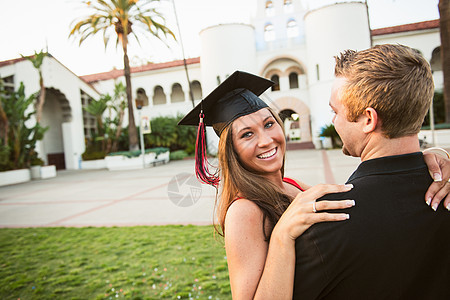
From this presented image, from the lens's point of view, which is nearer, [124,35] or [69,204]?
[69,204]

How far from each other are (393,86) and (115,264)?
4.44m

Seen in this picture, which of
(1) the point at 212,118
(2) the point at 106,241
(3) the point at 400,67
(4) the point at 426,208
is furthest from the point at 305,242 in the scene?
(2) the point at 106,241

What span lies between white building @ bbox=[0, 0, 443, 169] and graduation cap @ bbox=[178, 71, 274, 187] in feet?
66.5

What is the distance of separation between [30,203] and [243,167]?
1012 cm

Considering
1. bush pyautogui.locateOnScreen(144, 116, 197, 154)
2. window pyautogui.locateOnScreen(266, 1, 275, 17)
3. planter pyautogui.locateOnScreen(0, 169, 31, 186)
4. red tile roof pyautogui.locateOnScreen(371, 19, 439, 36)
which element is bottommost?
planter pyautogui.locateOnScreen(0, 169, 31, 186)

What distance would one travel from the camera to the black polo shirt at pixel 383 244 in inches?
36.1

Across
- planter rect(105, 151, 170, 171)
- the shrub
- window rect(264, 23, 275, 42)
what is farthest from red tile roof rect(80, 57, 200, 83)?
the shrub

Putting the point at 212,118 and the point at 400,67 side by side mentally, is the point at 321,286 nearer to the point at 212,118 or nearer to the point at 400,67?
the point at 400,67

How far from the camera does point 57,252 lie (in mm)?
5109

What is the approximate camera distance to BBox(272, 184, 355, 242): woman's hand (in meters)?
0.93

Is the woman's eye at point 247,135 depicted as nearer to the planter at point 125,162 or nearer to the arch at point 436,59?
the planter at point 125,162

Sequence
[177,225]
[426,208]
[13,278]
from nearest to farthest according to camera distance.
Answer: [426,208] → [13,278] → [177,225]

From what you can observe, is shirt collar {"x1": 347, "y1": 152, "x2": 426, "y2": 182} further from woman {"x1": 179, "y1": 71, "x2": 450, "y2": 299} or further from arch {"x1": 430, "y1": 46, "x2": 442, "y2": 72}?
arch {"x1": 430, "y1": 46, "x2": 442, "y2": 72}

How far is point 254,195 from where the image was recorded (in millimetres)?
1353
